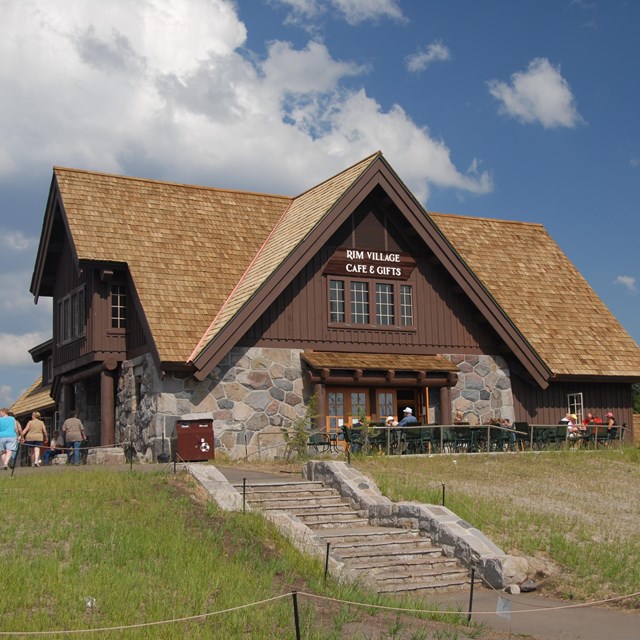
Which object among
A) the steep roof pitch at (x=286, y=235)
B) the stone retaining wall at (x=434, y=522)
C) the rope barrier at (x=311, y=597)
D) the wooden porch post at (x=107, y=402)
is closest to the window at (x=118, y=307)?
the wooden porch post at (x=107, y=402)

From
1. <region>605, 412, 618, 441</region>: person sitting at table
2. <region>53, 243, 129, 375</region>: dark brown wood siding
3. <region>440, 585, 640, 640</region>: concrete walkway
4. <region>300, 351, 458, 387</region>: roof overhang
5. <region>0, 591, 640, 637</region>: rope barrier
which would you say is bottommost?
<region>440, 585, 640, 640</region>: concrete walkway

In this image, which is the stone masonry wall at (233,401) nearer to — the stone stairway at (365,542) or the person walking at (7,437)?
the person walking at (7,437)

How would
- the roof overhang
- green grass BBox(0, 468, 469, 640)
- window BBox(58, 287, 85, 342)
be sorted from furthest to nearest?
window BBox(58, 287, 85, 342) < the roof overhang < green grass BBox(0, 468, 469, 640)

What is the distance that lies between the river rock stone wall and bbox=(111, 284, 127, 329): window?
9.13 metres

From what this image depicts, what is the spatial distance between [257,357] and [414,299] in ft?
17.0

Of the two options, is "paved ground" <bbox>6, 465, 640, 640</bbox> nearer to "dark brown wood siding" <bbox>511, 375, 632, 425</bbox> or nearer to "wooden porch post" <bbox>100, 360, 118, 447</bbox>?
"wooden porch post" <bbox>100, 360, 118, 447</bbox>

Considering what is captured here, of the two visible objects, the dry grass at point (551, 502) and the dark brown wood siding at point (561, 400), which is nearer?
the dry grass at point (551, 502)

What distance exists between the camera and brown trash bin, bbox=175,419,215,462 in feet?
78.1

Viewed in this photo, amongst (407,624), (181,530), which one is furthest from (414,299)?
(407,624)

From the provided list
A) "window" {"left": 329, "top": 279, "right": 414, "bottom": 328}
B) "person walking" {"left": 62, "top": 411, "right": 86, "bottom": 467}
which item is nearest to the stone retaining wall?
"person walking" {"left": 62, "top": 411, "right": 86, "bottom": 467}

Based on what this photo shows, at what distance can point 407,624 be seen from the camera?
11.5 metres

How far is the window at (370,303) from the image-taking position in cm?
2747

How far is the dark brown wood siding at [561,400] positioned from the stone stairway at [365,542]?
1180cm

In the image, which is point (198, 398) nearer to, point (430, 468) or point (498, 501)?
point (430, 468)
